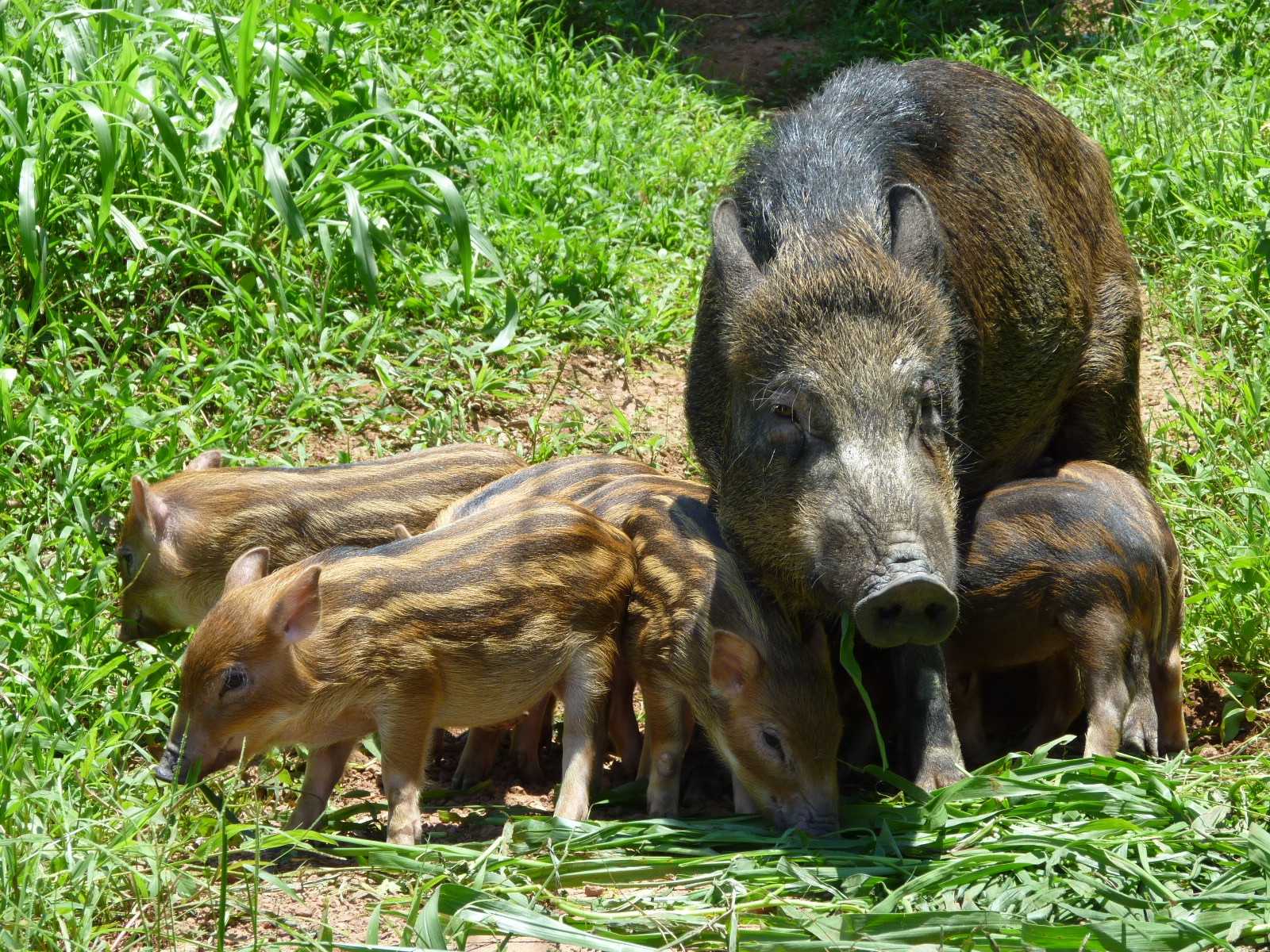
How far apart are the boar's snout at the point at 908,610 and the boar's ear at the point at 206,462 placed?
2235 mm

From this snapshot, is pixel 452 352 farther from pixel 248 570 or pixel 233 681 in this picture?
pixel 233 681

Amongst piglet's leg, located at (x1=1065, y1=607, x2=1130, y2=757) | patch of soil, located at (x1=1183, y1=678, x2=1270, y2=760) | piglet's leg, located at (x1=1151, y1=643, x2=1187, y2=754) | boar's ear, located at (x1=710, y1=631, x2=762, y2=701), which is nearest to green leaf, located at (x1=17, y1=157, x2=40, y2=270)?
boar's ear, located at (x1=710, y1=631, x2=762, y2=701)

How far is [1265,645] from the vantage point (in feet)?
14.0

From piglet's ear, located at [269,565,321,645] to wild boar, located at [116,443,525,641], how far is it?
69 centimetres

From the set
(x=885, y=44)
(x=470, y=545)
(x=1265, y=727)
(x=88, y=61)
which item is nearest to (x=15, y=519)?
(x=470, y=545)

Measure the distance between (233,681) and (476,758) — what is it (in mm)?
925

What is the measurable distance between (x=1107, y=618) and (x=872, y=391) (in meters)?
0.94

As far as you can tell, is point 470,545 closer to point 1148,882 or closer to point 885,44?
point 1148,882

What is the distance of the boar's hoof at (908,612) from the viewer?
3.12 meters

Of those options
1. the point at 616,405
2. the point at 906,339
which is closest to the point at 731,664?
the point at 906,339

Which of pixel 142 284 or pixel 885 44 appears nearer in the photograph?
pixel 142 284

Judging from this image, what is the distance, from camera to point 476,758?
13.5ft

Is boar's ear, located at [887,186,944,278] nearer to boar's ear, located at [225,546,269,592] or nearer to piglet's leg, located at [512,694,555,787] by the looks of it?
piglet's leg, located at [512,694,555,787]

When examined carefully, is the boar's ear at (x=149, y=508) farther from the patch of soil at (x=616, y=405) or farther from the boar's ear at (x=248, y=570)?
the patch of soil at (x=616, y=405)
